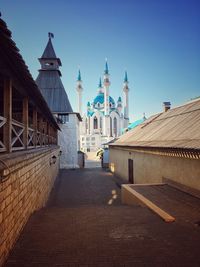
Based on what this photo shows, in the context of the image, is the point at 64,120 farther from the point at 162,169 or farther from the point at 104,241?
the point at 104,241

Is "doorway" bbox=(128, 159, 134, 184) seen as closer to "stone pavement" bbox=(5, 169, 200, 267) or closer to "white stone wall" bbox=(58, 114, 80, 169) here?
"stone pavement" bbox=(5, 169, 200, 267)

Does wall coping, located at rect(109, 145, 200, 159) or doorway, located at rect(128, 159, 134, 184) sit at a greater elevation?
wall coping, located at rect(109, 145, 200, 159)

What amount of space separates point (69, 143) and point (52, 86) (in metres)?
7.92

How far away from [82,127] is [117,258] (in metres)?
70.4

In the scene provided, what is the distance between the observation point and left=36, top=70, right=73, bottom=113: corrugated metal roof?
2532 centimetres

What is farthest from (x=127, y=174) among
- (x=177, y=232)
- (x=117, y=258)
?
(x=117, y=258)

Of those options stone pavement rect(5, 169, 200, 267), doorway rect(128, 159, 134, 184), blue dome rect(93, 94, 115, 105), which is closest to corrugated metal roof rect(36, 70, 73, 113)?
doorway rect(128, 159, 134, 184)

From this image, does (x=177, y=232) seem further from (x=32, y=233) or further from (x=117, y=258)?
(x=32, y=233)

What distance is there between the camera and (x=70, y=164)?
83.0ft

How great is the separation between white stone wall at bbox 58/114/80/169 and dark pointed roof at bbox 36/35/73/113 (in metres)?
1.76

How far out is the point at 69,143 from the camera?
2550cm

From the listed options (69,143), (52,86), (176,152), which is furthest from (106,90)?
(176,152)

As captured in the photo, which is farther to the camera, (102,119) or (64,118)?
(102,119)

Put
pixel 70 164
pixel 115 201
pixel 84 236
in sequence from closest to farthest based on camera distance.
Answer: pixel 84 236, pixel 115 201, pixel 70 164
